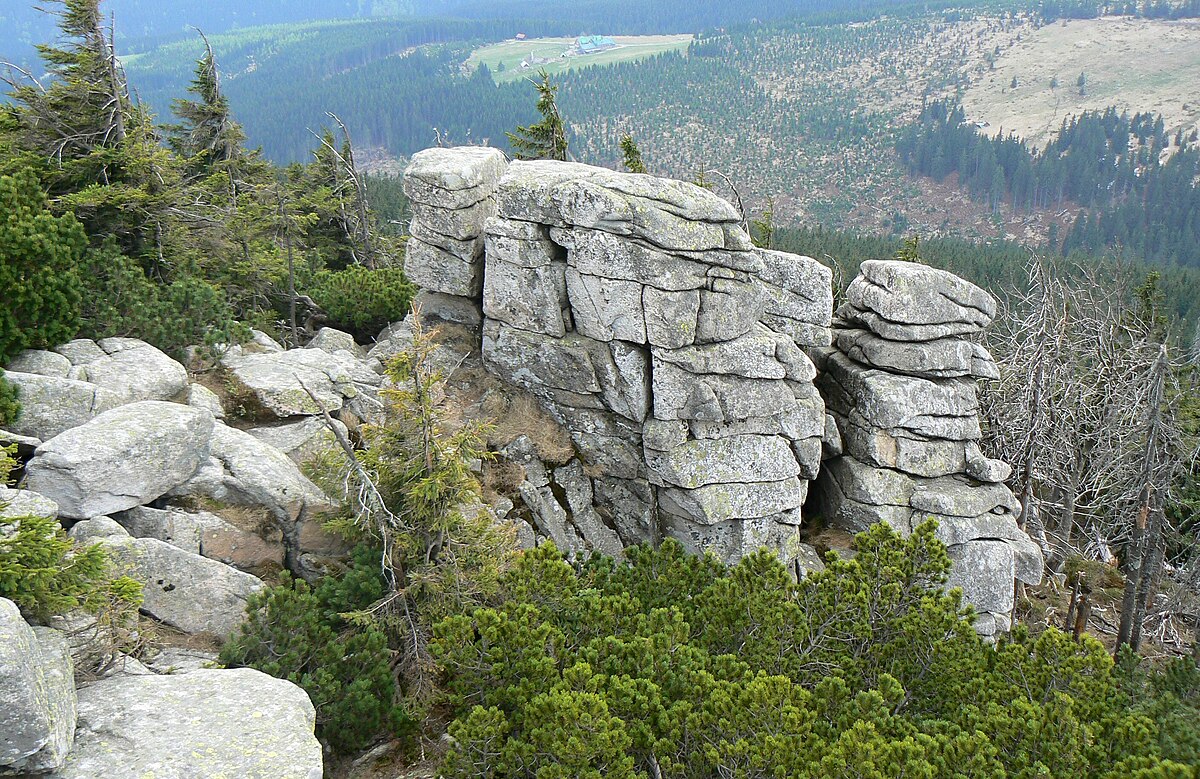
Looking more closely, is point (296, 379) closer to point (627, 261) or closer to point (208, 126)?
point (627, 261)

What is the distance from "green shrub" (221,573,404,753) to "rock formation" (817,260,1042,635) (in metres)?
14.7

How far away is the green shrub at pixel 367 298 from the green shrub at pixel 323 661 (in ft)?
52.2

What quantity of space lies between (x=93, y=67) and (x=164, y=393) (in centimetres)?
1072

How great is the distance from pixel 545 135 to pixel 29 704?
28.2 m

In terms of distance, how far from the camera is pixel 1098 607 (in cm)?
2925

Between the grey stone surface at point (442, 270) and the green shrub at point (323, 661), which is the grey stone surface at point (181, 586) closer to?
the green shrub at point (323, 661)

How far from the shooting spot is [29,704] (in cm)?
799

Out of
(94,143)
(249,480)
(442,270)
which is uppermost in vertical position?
(94,143)

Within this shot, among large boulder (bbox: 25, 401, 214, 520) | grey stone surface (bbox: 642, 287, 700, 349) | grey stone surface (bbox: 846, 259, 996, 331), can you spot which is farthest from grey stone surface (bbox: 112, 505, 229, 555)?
grey stone surface (bbox: 846, 259, 996, 331)

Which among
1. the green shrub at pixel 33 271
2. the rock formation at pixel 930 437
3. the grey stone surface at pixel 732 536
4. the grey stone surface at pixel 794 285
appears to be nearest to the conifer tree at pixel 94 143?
the green shrub at pixel 33 271

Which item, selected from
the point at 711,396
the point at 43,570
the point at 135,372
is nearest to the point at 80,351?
the point at 135,372

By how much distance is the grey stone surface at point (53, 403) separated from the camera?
15.9m

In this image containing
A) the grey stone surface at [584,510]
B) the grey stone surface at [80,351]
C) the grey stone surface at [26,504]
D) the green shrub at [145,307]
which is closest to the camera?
the grey stone surface at [26,504]

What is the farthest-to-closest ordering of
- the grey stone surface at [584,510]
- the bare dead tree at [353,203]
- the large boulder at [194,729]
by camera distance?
the bare dead tree at [353,203] < the grey stone surface at [584,510] < the large boulder at [194,729]
